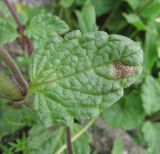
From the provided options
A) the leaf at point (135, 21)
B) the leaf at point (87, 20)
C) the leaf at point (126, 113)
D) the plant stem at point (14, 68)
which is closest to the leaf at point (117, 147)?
the leaf at point (126, 113)

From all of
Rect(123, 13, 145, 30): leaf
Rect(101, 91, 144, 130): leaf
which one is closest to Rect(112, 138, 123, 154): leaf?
Rect(101, 91, 144, 130): leaf

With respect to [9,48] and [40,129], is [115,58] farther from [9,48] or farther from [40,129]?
[9,48]

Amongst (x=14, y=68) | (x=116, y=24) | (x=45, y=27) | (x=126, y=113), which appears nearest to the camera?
(x=14, y=68)

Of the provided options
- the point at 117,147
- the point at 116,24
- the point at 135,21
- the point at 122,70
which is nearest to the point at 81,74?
the point at 122,70

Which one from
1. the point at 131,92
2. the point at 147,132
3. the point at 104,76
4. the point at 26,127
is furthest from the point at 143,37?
the point at 104,76

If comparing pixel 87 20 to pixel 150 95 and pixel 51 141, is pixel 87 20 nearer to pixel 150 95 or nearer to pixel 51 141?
pixel 150 95

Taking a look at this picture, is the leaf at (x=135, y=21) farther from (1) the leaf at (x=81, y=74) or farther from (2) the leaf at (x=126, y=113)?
(1) the leaf at (x=81, y=74)
